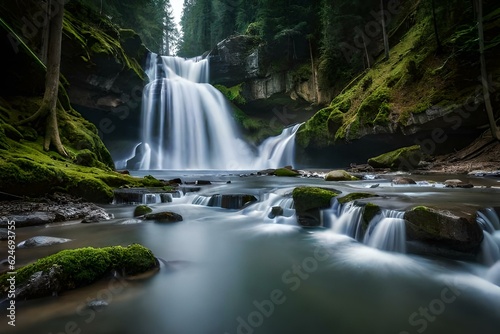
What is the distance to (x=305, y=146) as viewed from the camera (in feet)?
72.4

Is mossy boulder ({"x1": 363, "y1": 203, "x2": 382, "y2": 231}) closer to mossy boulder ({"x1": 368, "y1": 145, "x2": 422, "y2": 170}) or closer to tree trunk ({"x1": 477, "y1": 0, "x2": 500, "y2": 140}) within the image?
tree trunk ({"x1": 477, "y1": 0, "x2": 500, "y2": 140})

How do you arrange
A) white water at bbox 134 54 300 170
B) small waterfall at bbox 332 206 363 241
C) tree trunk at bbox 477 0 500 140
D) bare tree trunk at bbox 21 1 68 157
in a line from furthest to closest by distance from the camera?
white water at bbox 134 54 300 170, tree trunk at bbox 477 0 500 140, bare tree trunk at bbox 21 1 68 157, small waterfall at bbox 332 206 363 241

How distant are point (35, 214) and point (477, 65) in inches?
718

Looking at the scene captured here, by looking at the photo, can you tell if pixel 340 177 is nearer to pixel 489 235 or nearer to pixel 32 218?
pixel 489 235

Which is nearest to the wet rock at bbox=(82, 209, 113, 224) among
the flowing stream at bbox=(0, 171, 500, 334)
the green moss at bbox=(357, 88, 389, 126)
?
the flowing stream at bbox=(0, 171, 500, 334)

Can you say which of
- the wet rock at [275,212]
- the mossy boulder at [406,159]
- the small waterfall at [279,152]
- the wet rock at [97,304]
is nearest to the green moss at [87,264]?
the wet rock at [97,304]

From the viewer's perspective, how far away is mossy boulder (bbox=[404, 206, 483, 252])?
4027 mm

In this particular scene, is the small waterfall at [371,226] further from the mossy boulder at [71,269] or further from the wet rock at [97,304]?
the wet rock at [97,304]

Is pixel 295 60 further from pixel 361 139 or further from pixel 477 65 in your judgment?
pixel 477 65

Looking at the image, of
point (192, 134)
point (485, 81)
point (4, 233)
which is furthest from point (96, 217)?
point (192, 134)

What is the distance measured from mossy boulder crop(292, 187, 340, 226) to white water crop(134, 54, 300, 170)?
18.0m

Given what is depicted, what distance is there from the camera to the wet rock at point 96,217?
6.31 metres

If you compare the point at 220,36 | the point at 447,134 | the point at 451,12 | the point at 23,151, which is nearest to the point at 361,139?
the point at 447,134

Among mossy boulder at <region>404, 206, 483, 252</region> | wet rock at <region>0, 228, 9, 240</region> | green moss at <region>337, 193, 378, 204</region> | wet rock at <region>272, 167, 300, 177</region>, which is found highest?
wet rock at <region>272, 167, 300, 177</region>
